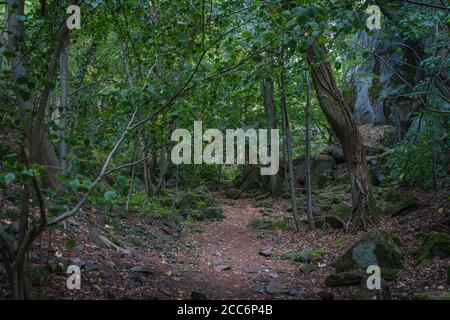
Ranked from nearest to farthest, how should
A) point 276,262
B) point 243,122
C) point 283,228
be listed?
point 276,262 < point 283,228 < point 243,122

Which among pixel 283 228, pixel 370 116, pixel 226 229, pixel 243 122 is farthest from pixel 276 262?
pixel 370 116

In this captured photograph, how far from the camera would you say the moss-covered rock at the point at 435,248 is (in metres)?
6.26

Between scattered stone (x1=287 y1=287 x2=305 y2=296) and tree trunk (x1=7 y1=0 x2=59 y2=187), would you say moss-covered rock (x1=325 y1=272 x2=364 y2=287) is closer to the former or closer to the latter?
scattered stone (x1=287 y1=287 x2=305 y2=296)

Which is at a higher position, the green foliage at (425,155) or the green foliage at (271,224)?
the green foliage at (425,155)

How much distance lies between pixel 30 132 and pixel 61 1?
193 centimetres

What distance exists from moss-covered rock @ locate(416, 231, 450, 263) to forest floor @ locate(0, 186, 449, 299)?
0.71 ft

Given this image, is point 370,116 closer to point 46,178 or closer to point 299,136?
point 299,136

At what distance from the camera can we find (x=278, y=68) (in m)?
5.29

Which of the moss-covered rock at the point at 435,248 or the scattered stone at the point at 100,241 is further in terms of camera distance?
the scattered stone at the point at 100,241

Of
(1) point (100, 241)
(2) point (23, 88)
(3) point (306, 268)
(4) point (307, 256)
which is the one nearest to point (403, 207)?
(4) point (307, 256)

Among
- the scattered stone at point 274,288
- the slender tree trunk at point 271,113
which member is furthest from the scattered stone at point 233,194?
the scattered stone at point 274,288

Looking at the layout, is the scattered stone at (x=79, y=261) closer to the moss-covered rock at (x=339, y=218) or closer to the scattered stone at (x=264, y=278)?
the scattered stone at (x=264, y=278)

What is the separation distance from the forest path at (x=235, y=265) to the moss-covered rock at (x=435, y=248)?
6.87 feet

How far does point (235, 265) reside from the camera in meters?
7.85
